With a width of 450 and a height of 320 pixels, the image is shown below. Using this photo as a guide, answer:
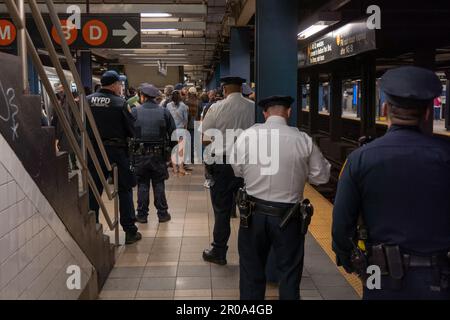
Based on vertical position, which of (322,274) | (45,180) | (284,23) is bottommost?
(322,274)

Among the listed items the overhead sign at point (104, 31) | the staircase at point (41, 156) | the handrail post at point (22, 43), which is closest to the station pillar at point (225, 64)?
the overhead sign at point (104, 31)

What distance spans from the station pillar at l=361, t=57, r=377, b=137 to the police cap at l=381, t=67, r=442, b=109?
11.6 m

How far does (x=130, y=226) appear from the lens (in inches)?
226

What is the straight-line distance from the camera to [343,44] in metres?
7.95

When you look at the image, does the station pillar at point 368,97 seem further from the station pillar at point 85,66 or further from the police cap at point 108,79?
the police cap at point 108,79

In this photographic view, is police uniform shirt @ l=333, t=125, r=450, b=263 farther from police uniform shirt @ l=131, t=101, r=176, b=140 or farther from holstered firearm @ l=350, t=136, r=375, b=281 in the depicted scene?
police uniform shirt @ l=131, t=101, r=176, b=140

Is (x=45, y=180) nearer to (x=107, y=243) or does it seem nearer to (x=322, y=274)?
(x=107, y=243)

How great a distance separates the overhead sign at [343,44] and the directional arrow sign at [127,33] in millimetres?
3001

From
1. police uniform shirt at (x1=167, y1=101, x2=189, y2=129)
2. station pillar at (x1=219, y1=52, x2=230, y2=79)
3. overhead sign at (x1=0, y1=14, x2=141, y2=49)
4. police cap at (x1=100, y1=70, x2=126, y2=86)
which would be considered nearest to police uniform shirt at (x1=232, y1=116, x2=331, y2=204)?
police cap at (x1=100, y1=70, x2=126, y2=86)

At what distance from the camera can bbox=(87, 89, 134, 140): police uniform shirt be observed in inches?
212

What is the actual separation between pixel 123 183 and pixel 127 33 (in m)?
2.35

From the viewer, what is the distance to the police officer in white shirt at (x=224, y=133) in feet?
15.9
